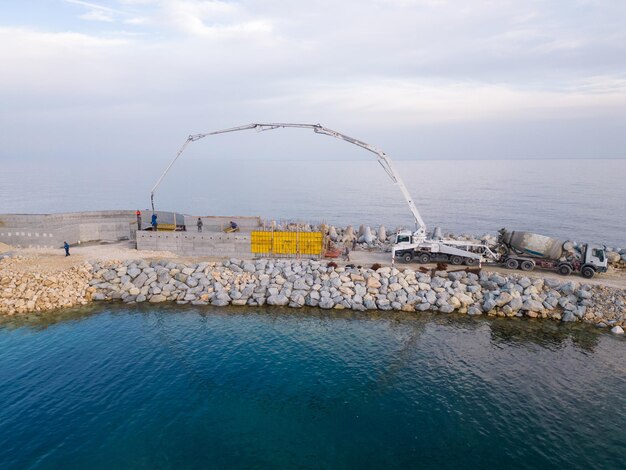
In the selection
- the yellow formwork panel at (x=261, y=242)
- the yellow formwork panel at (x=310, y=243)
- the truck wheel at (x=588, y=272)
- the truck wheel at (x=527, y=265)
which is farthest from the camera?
the yellow formwork panel at (x=261, y=242)

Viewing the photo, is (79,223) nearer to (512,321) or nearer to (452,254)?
(452,254)

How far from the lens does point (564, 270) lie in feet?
107

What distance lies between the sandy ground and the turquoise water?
23.0ft

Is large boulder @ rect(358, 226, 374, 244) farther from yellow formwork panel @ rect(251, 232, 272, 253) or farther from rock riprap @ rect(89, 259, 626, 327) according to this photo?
yellow formwork panel @ rect(251, 232, 272, 253)

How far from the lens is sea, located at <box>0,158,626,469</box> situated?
51.1ft

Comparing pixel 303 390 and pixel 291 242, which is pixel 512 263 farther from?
pixel 303 390

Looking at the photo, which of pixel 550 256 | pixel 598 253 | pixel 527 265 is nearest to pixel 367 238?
pixel 527 265

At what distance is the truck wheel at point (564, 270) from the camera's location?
32.5m

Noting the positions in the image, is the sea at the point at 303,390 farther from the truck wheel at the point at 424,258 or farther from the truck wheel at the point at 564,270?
the truck wheel at the point at 424,258

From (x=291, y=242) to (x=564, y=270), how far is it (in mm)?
23719

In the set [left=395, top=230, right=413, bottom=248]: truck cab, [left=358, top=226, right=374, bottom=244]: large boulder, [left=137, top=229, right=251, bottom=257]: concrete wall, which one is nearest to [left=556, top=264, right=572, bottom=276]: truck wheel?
[left=395, top=230, right=413, bottom=248]: truck cab

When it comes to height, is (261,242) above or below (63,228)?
below

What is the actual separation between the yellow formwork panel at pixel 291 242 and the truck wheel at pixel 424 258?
363 inches

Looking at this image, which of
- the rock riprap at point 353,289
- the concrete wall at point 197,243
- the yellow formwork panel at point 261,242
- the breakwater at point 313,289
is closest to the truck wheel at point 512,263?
the breakwater at point 313,289
